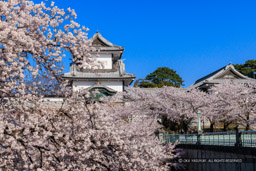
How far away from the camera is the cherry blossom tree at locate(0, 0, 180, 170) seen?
5922 mm

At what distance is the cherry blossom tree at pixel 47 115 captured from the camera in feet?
19.4

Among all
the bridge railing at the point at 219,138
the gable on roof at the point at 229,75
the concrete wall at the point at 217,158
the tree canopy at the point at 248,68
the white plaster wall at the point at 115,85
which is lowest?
the concrete wall at the point at 217,158

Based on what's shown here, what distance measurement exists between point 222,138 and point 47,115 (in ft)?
31.2

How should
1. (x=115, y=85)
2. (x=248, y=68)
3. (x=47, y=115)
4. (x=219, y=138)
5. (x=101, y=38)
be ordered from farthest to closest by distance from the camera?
(x=248, y=68) < (x=101, y=38) < (x=115, y=85) < (x=219, y=138) < (x=47, y=115)

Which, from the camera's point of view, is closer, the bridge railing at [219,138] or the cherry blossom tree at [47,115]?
the cherry blossom tree at [47,115]

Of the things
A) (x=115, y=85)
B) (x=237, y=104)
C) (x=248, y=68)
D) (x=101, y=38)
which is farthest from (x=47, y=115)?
(x=248, y=68)

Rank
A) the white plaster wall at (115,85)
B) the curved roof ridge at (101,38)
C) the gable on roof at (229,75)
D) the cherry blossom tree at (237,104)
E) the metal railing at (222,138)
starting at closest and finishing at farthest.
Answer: the metal railing at (222,138), the cherry blossom tree at (237,104), the white plaster wall at (115,85), the curved roof ridge at (101,38), the gable on roof at (229,75)

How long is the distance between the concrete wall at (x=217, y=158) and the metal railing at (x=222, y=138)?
305mm

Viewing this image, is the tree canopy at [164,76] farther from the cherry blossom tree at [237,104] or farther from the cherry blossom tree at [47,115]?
the cherry blossom tree at [47,115]

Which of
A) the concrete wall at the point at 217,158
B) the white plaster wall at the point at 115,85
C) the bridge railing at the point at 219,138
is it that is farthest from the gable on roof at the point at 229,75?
the bridge railing at the point at 219,138

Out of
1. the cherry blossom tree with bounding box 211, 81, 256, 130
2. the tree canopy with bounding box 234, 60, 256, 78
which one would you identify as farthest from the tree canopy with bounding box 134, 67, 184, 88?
the cherry blossom tree with bounding box 211, 81, 256, 130

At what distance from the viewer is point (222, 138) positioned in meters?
14.1

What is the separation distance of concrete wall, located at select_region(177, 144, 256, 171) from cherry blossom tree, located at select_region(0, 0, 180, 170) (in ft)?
15.7

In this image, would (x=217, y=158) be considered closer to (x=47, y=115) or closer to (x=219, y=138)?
(x=219, y=138)
